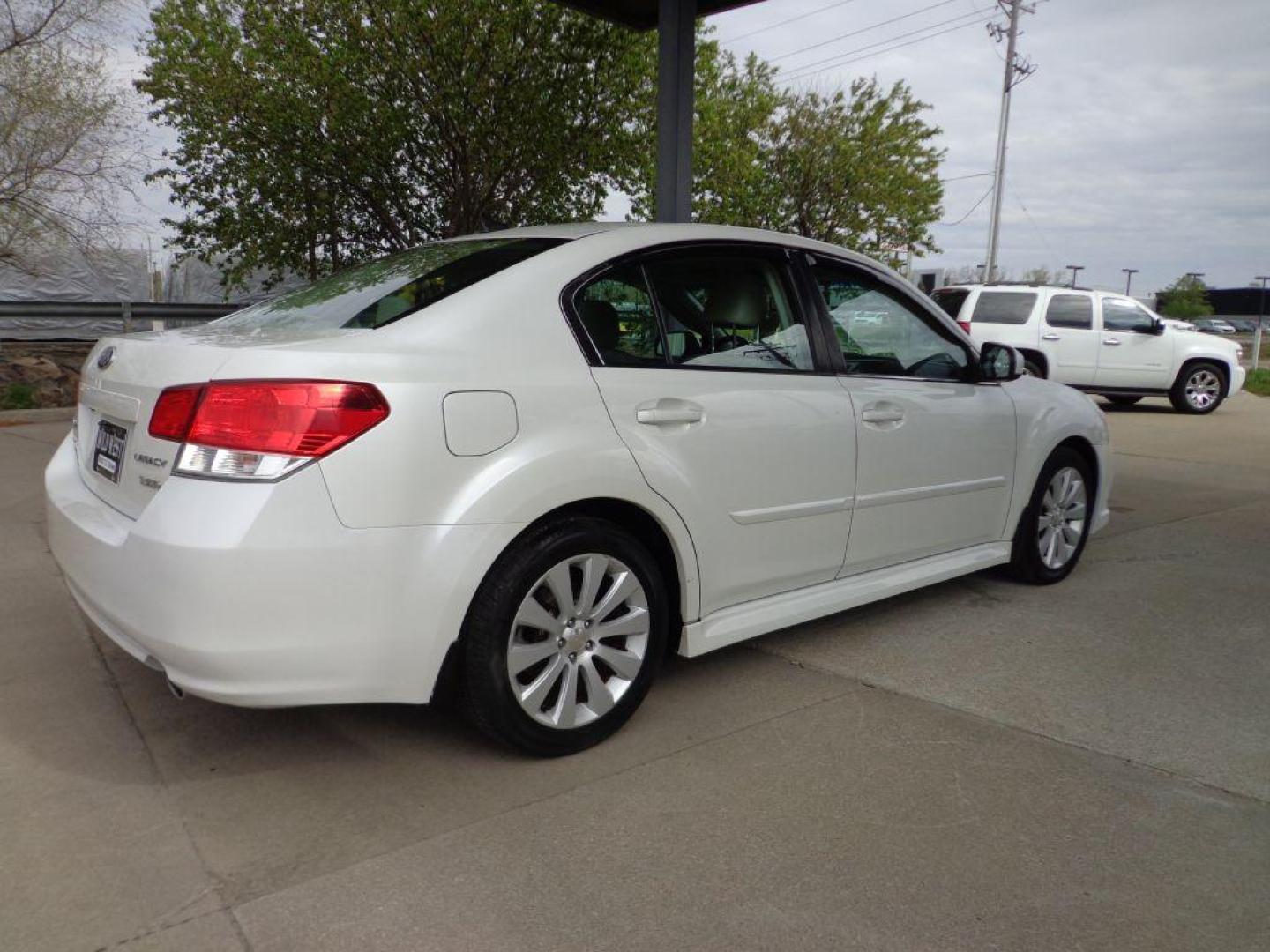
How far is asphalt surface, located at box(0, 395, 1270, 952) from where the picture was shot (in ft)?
7.27

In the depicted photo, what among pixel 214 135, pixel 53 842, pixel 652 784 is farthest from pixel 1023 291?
pixel 53 842

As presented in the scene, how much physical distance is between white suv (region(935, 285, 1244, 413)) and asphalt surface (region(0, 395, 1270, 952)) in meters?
11.3

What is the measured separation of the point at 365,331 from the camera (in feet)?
8.81

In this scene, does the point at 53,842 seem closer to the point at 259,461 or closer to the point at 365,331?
the point at 259,461

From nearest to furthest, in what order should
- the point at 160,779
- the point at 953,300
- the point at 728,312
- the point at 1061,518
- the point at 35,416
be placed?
the point at 160,779
the point at 728,312
the point at 1061,518
the point at 35,416
the point at 953,300

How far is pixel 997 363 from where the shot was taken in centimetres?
438

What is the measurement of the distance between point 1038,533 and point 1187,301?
78226 millimetres

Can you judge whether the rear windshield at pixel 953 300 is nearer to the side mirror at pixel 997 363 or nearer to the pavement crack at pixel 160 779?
the side mirror at pixel 997 363

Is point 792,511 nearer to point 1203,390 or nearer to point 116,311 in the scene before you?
point 116,311

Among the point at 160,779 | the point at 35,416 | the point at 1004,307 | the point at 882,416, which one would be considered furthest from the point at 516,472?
the point at 1004,307

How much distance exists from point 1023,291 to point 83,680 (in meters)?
14.1

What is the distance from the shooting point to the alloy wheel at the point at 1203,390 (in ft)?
48.9

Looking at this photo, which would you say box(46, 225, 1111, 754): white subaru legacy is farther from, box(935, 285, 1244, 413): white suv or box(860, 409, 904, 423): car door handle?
box(935, 285, 1244, 413): white suv

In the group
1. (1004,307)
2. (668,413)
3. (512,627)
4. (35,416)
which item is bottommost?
(35,416)
